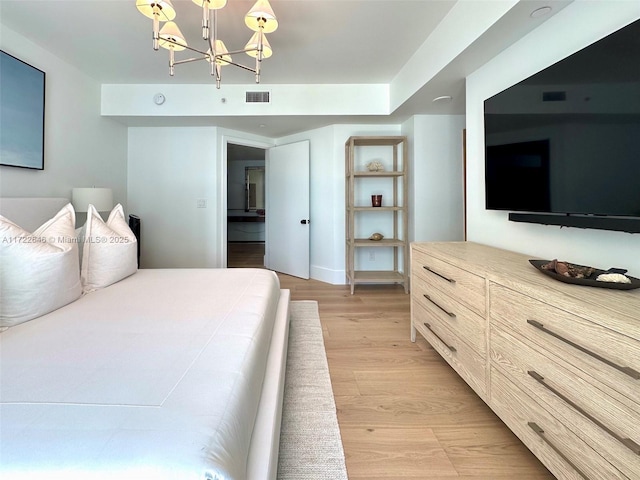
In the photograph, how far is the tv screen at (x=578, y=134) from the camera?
3.82 ft

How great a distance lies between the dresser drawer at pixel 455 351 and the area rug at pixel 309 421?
71 centimetres

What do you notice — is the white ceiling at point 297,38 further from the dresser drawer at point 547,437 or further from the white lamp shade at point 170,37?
the dresser drawer at point 547,437

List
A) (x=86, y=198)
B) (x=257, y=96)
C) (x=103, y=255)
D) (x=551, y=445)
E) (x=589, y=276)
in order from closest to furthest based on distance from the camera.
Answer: (x=551, y=445) → (x=589, y=276) → (x=103, y=255) → (x=86, y=198) → (x=257, y=96)

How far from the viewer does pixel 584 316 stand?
35.0 inches

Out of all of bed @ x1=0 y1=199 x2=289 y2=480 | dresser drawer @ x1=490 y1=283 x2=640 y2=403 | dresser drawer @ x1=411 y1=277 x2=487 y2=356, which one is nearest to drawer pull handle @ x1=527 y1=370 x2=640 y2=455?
dresser drawer @ x1=490 y1=283 x2=640 y2=403

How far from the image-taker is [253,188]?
8.49 m

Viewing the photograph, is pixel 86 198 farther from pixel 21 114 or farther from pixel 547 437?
pixel 547 437

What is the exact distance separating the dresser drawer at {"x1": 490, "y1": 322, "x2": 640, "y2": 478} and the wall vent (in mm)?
1165

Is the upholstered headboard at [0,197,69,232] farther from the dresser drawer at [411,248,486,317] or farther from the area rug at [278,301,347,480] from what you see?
the dresser drawer at [411,248,486,317]

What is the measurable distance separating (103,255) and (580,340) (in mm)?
2439

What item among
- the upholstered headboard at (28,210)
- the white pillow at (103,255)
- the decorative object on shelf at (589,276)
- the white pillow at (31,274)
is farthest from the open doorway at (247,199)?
the decorative object on shelf at (589,276)

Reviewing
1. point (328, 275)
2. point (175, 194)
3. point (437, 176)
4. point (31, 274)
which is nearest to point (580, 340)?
point (31, 274)

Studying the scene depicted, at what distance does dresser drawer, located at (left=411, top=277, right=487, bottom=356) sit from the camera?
1.43m

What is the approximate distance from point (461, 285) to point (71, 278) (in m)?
2.05
